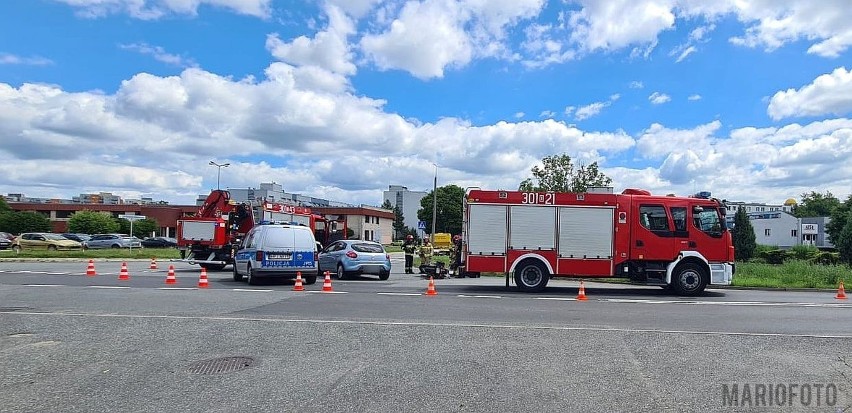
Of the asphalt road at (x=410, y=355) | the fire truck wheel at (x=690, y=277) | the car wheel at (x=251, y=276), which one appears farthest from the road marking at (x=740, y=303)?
the car wheel at (x=251, y=276)

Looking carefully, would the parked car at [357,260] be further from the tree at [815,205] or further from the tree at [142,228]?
the tree at [815,205]

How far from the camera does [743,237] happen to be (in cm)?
4900

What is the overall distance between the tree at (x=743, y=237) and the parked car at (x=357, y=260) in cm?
3618

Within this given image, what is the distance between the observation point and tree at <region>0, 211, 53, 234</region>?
7025cm

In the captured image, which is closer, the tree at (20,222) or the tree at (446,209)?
the tree at (20,222)

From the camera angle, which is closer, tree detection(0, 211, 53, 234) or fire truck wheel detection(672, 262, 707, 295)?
fire truck wheel detection(672, 262, 707, 295)

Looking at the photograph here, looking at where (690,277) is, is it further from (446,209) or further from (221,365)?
(446,209)

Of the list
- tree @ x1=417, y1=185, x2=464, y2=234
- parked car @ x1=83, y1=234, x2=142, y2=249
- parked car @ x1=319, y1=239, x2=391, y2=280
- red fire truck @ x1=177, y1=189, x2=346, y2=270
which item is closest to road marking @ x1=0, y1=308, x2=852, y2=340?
parked car @ x1=319, y1=239, x2=391, y2=280

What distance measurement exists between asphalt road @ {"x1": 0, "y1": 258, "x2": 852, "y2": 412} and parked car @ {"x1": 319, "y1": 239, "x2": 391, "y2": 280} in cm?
756

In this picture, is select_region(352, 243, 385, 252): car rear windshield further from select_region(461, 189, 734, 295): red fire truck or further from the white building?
the white building

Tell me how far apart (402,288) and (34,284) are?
33.5 feet

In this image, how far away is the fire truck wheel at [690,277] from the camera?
17.2 m

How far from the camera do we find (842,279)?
22.6 meters

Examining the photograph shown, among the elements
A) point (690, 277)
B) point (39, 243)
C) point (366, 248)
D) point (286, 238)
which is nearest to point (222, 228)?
point (366, 248)
